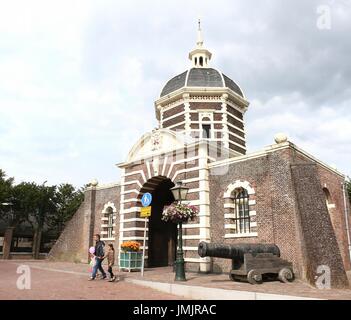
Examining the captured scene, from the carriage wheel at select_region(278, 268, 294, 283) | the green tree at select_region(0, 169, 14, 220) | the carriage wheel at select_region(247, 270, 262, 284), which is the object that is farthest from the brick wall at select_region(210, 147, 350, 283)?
the green tree at select_region(0, 169, 14, 220)

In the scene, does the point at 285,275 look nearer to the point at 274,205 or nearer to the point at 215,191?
the point at 274,205

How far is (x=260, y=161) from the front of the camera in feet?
Result: 47.9

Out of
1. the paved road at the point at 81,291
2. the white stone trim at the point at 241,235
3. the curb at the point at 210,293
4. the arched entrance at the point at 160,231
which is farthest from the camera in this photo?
the arched entrance at the point at 160,231

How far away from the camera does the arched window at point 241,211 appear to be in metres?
15.0

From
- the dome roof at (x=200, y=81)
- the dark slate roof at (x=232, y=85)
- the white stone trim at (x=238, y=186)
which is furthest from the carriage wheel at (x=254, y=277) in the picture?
the dark slate roof at (x=232, y=85)

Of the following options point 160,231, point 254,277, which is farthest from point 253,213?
point 160,231

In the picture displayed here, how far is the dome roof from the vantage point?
21.9 meters

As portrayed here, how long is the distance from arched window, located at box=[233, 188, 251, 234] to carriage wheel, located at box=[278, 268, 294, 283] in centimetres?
337

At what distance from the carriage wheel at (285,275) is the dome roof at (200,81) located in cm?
1327

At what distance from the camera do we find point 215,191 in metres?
Answer: 15.9

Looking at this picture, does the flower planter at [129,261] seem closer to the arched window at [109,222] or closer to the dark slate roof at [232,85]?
the arched window at [109,222]
